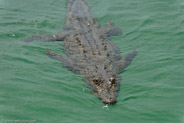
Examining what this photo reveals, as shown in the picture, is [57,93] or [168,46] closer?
[57,93]

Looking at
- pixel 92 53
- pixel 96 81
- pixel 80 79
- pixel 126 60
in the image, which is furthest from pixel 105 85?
pixel 92 53

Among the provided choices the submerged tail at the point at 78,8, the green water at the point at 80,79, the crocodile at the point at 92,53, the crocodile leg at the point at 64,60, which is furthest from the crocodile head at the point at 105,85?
the submerged tail at the point at 78,8

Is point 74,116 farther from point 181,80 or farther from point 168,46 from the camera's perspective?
point 168,46

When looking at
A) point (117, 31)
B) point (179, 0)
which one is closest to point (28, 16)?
point (117, 31)

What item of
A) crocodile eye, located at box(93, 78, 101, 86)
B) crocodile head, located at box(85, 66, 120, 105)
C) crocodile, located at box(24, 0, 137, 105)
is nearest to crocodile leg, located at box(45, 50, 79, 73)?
crocodile, located at box(24, 0, 137, 105)

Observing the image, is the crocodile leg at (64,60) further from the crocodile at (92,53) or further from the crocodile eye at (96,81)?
the crocodile eye at (96,81)

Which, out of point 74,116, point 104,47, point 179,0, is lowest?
point 74,116

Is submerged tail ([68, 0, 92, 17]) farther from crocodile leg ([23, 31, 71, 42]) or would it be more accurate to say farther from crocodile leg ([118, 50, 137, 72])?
crocodile leg ([118, 50, 137, 72])

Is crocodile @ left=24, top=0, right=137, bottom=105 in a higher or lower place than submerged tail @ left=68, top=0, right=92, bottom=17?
lower
